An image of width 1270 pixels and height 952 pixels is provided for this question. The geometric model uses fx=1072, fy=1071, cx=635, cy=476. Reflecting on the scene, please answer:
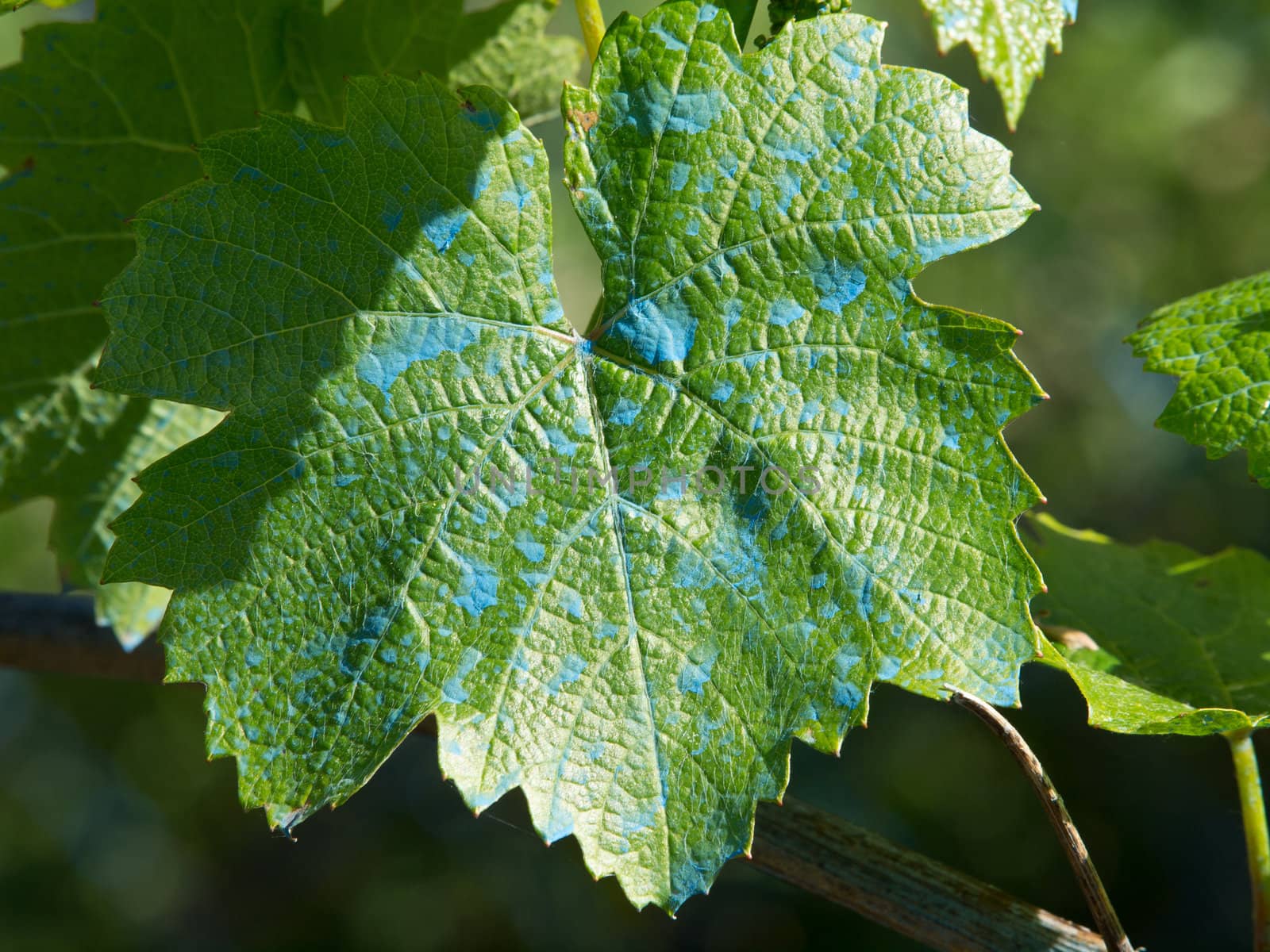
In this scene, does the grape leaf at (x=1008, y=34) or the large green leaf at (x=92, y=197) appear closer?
the grape leaf at (x=1008, y=34)

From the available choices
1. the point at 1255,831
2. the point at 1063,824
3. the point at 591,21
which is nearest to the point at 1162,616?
the point at 1255,831

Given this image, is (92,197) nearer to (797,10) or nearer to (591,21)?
(591,21)

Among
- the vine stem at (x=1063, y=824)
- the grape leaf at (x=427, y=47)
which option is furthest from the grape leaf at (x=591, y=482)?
the grape leaf at (x=427, y=47)

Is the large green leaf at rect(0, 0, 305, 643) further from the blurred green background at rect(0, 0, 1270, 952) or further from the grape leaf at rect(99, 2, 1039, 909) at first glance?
the blurred green background at rect(0, 0, 1270, 952)

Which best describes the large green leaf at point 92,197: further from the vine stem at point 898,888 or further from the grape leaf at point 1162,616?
the grape leaf at point 1162,616

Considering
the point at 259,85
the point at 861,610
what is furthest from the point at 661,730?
the point at 259,85

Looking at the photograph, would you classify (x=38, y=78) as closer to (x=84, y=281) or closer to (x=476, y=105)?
(x=84, y=281)

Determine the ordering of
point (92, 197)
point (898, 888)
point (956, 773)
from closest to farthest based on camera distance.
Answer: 1. point (898, 888)
2. point (92, 197)
3. point (956, 773)
